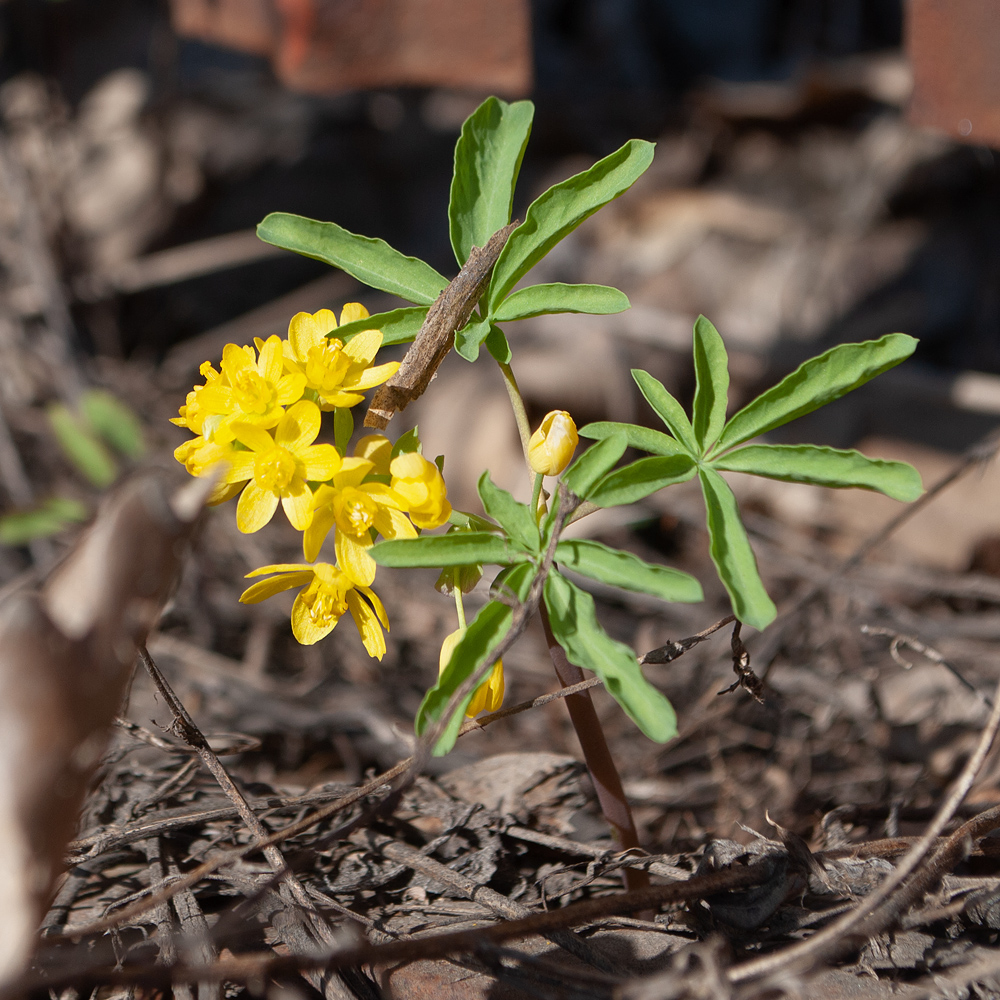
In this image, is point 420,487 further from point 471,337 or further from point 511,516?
point 471,337

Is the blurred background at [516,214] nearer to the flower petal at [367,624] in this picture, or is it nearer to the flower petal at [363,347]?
the flower petal at [367,624]

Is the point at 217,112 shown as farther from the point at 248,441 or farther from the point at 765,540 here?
the point at 248,441

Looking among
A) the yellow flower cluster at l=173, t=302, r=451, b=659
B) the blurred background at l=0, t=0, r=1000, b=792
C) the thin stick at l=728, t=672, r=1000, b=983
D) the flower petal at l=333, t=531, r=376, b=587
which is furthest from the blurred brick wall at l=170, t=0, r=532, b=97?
the thin stick at l=728, t=672, r=1000, b=983

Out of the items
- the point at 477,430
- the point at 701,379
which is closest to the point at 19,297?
the point at 477,430

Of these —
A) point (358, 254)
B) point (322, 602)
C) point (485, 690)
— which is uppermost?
point (358, 254)

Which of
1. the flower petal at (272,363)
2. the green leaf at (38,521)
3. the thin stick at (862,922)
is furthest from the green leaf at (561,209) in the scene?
the green leaf at (38,521)

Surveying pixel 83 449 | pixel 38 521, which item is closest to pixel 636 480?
pixel 38 521
